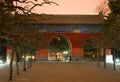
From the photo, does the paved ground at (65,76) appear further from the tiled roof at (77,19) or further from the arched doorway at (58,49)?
the arched doorway at (58,49)

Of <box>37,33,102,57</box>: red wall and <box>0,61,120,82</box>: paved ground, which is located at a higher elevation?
<box>37,33,102,57</box>: red wall

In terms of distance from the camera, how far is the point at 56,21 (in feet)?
294

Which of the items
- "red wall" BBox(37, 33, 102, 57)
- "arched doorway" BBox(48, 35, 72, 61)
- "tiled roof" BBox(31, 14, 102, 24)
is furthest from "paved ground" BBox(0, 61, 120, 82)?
"arched doorway" BBox(48, 35, 72, 61)

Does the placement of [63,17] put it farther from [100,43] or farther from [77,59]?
[100,43]

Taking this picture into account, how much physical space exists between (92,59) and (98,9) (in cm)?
1584

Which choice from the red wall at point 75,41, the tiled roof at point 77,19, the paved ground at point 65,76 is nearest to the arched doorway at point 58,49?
the tiled roof at point 77,19

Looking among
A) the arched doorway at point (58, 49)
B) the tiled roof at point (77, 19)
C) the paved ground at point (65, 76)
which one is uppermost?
the tiled roof at point (77, 19)

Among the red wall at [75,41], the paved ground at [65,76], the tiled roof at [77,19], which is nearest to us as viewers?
the paved ground at [65,76]

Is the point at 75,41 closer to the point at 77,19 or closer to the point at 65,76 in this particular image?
the point at 77,19

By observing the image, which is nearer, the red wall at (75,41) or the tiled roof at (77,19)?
the red wall at (75,41)

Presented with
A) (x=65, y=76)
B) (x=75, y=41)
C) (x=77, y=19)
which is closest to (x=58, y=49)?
(x=77, y=19)

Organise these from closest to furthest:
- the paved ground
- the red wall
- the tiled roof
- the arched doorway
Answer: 1. the paved ground
2. the red wall
3. the tiled roof
4. the arched doorway

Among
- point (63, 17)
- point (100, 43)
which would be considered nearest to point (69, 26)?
point (63, 17)

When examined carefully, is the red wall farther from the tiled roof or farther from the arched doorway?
the arched doorway
